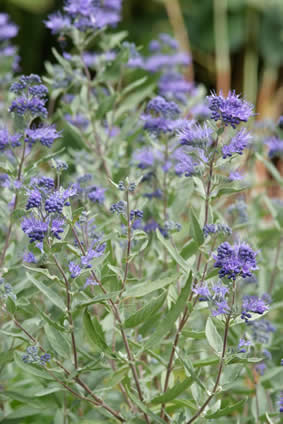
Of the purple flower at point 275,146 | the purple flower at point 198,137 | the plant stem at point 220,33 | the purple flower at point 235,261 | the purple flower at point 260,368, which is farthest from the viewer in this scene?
the plant stem at point 220,33

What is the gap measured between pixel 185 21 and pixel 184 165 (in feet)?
15.8

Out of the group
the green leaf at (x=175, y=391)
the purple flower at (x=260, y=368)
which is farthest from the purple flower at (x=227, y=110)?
the purple flower at (x=260, y=368)

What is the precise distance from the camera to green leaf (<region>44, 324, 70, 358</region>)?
1.33m

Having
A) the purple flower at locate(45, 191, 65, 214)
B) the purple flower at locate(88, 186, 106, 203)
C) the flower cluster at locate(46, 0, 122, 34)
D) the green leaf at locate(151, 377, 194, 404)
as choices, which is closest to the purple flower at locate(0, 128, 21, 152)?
the purple flower at locate(88, 186, 106, 203)

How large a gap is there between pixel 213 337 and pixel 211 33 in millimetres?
4838

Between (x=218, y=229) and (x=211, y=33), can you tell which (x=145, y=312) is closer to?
(x=218, y=229)

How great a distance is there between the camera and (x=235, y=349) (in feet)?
3.85

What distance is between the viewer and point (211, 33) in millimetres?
5570


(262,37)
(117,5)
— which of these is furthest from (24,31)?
Result: (117,5)

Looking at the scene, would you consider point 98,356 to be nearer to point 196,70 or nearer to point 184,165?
point 184,165

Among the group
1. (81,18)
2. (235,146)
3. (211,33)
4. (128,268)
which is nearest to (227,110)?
(235,146)

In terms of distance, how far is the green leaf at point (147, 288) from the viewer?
122 centimetres

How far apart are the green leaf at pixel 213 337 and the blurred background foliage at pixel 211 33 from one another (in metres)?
4.16

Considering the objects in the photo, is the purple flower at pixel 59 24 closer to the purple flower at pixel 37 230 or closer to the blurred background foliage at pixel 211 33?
the purple flower at pixel 37 230
